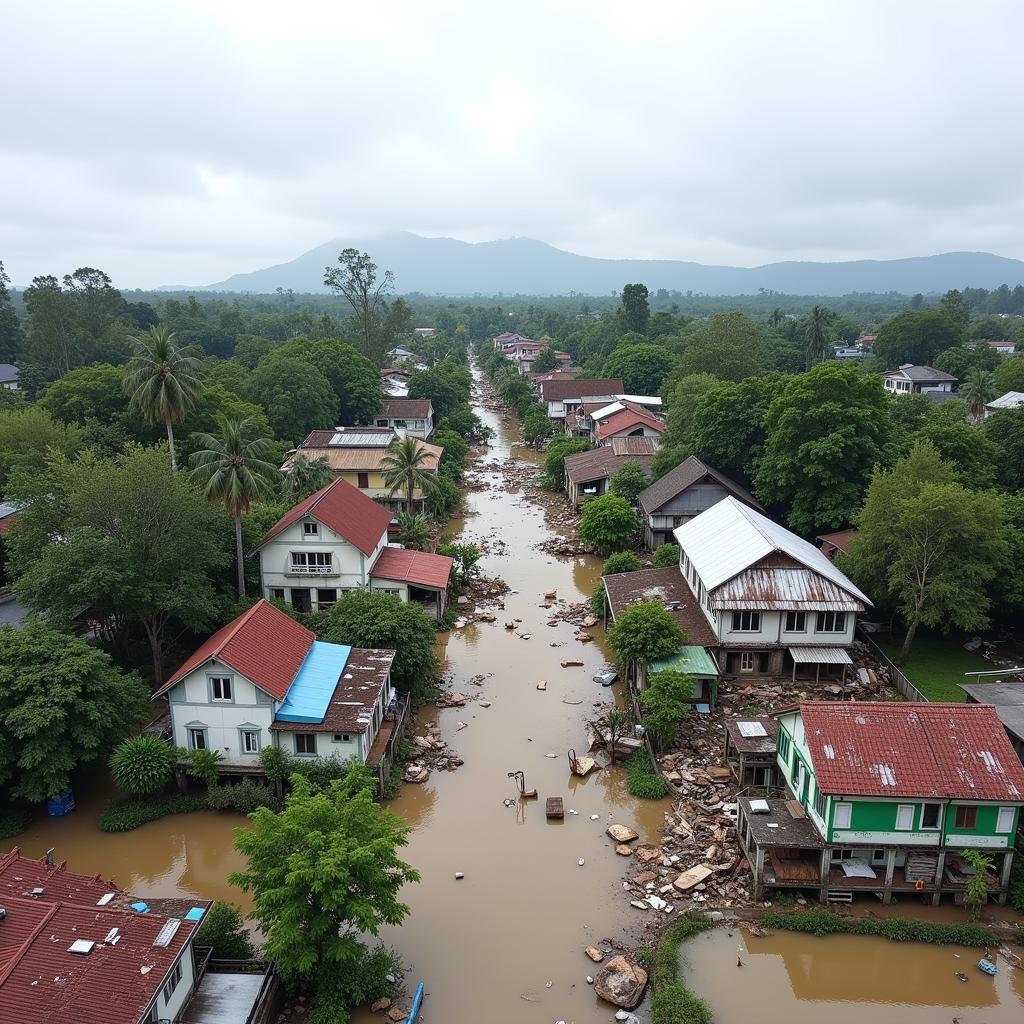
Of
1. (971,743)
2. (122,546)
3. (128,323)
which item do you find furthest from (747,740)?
(128,323)

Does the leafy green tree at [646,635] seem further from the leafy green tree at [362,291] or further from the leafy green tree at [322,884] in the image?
the leafy green tree at [362,291]

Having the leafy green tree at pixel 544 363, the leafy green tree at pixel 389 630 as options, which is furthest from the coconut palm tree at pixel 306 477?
the leafy green tree at pixel 544 363

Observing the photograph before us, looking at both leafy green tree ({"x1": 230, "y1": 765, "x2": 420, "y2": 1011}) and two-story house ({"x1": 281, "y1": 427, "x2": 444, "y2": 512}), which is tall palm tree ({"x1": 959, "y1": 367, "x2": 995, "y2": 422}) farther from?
leafy green tree ({"x1": 230, "y1": 765, "x2": 420, "y2": 1011})

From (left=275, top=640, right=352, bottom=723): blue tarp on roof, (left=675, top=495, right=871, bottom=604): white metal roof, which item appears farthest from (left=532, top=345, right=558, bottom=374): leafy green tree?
(left=275, top=640, right=352, bottom=723): blue tarp on roof

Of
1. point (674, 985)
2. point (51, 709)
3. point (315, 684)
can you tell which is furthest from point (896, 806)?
point (51, 709)

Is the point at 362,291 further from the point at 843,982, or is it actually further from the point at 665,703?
the point at 843,982

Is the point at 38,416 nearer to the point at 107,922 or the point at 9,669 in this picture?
the point at 9,669
